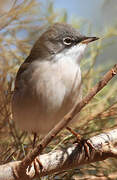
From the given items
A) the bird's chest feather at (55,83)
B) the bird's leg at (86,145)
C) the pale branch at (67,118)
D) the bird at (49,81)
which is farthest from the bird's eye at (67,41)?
the pale branch at (67,118)

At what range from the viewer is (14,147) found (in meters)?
1.61

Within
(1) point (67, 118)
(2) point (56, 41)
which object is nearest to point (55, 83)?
(2) point (56, 41)

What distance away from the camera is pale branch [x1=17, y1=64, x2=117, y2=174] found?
3.39 ft

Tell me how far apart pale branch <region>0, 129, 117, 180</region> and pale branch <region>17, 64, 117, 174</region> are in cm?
5

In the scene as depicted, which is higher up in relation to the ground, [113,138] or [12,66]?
[12,66]

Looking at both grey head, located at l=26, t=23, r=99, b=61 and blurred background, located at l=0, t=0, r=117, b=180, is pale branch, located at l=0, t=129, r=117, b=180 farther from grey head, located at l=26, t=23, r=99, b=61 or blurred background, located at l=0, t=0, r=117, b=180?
grey head, located at l=26, t=23, r=99, b=61

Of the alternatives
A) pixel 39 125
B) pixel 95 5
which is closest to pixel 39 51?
pixel 39 125

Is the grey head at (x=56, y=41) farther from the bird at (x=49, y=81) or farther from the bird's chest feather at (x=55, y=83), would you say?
the bird's chest feather at (x=55, y=83)

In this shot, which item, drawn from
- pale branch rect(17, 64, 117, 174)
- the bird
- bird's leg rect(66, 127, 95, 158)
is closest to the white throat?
the bird

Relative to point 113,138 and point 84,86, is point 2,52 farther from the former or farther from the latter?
point 113,138

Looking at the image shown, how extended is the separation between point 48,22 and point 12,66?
1.46 feet

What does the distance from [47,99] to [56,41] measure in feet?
1.36

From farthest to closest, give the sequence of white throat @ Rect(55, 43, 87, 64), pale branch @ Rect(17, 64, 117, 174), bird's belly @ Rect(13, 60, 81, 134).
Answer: white throat @ Rect(55, 43, 87, 64) → bird's belly @ Rect(13, 60, 81, 134) → pale branch @ Rect(17, 64, 117, 174)

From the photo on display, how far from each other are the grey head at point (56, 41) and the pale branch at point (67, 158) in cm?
61
